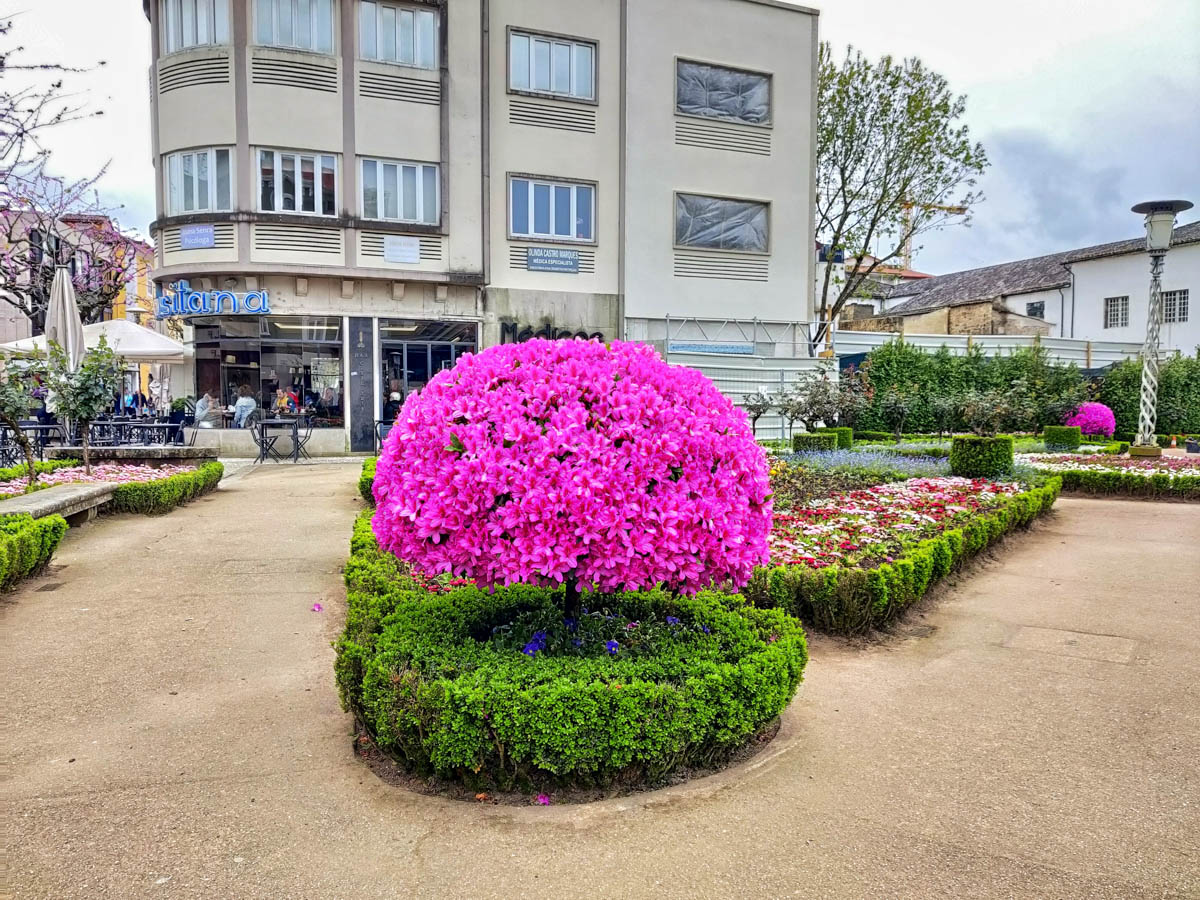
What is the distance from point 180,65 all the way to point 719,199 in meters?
13.4

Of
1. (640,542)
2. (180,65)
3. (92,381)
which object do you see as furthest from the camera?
(180,65)

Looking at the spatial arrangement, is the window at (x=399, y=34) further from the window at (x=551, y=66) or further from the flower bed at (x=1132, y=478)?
the flower bed at (x=1132, y=478)

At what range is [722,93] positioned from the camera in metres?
22.6

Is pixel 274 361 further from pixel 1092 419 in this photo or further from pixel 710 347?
pixel 1092 419

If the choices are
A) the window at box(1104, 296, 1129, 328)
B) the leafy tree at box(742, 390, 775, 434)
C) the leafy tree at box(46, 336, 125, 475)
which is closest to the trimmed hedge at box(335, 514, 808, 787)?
the leafy tree at box(46, 336, 125, 475)

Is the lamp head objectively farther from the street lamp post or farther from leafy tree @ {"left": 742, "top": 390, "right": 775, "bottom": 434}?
leafy tree @ {"left": 742, "top": 390, "right": 775, "bottom": 434}

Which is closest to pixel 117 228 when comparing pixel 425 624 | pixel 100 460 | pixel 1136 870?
pixel 100 460

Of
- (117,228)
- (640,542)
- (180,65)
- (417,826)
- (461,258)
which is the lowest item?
(417,826)

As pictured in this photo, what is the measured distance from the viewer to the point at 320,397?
20531mm

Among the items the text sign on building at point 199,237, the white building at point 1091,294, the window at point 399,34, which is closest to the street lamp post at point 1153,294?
the window at point 399,34

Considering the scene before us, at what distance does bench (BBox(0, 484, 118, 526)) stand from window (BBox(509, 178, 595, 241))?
528 inches

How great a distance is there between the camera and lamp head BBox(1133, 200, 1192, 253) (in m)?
15.3

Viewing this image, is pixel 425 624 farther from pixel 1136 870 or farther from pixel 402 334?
pixel 402 334

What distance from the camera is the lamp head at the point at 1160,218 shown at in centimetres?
1534
